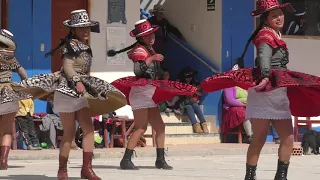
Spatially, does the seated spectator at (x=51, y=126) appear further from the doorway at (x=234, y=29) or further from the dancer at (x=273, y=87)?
the dancer at (x=273, y=87)

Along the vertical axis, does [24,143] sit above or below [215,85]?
below

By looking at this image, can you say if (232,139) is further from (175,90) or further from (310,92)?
(310,92)

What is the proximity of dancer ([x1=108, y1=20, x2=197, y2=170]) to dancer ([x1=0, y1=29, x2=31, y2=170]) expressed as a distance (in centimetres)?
134

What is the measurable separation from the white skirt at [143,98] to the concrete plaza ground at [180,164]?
912mm

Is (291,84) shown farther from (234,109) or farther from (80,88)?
(234,109)

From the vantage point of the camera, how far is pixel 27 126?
16922 mm

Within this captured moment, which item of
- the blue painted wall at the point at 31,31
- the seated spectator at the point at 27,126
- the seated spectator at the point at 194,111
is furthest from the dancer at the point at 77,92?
the seated spectator at the point at 194,111

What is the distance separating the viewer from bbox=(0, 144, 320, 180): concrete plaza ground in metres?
11.9

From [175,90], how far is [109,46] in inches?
263

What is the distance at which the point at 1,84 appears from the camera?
12.3 meters

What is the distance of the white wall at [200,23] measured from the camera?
2050 centimetres

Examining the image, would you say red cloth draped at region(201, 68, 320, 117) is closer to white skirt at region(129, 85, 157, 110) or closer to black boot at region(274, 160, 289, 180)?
black boot at region(274, 160, 289, 180)

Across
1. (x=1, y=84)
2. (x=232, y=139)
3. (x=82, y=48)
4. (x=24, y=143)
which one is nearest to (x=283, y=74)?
(x=82, y=48)

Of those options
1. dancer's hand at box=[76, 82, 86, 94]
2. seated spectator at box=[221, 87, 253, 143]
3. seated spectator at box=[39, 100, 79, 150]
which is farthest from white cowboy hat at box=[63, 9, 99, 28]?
seated spectator at box=[221, 87, 253, 143]
